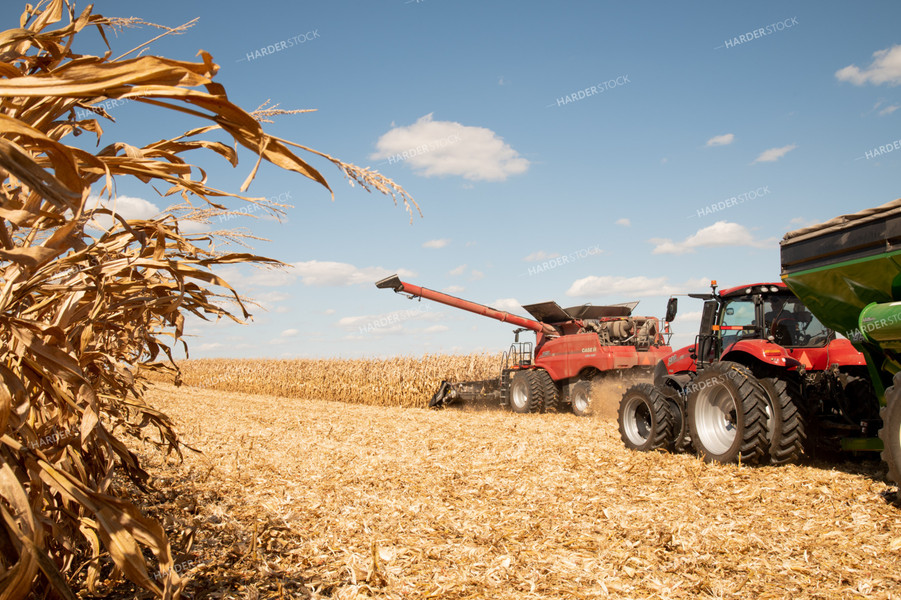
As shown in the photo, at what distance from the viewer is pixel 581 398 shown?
13406 millimetres

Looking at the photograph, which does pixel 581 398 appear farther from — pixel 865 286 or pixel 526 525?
pixel 526 525

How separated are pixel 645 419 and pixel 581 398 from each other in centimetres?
516

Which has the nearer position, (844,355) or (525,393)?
(844,355)

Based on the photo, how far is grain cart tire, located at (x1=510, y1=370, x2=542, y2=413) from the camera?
562 inches

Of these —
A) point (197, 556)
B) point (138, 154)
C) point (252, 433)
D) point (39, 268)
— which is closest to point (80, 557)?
point (197, 556)

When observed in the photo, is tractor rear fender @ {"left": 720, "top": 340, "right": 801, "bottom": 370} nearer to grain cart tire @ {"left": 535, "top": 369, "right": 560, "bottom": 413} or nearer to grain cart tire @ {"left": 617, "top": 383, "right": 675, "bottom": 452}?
grain cart tire @ {"left": 617, "top": 383, "right": 675, "bottom": 452}

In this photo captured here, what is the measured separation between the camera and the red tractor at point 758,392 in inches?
247

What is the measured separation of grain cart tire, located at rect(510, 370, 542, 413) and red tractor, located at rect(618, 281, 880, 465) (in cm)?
585

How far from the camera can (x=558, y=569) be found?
3.92m

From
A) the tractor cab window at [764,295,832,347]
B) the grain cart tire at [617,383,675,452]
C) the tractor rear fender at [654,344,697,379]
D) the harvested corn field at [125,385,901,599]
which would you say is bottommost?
the harvested corn field at [125,385,901,599]

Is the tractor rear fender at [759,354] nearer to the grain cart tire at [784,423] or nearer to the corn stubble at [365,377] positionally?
the grain cart tire at [784,423]

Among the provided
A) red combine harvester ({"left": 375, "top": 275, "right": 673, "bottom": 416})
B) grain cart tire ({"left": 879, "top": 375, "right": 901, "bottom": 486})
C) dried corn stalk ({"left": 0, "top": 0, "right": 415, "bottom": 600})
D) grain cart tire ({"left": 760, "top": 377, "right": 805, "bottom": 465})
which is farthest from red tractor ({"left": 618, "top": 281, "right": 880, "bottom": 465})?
dried corn stalk ({"left": 0, "top": 0, "right": 415, "bottom": 600})

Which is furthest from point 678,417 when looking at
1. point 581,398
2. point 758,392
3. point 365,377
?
point 365,377

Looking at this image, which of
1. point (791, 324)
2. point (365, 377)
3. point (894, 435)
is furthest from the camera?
point (365, 377)
